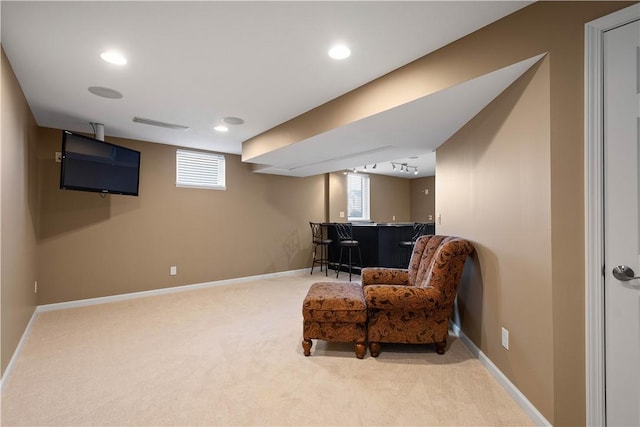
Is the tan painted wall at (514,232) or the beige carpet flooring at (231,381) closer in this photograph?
the tan painted wall at (514,232)

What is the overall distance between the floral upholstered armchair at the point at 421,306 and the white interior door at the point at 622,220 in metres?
1.04

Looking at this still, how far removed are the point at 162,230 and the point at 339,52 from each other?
13.1 ft

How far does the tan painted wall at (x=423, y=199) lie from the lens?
28.3 feet

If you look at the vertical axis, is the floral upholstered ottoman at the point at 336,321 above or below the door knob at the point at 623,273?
below

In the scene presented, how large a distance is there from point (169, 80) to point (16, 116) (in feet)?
4.48

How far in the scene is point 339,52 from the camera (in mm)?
2174

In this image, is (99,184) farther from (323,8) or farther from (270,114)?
(323,8)

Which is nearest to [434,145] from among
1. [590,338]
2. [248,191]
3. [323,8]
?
[323,8]

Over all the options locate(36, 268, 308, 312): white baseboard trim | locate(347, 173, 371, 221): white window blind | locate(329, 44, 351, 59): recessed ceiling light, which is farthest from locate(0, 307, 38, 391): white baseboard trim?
locate(347, 173, 371, 221): white window blind

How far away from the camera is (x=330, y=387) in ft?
6.83

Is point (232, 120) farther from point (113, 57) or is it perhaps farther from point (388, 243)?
point (388, 243)

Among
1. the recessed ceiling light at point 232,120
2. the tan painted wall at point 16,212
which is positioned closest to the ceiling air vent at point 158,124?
the recessed ceiling light at point 232,120

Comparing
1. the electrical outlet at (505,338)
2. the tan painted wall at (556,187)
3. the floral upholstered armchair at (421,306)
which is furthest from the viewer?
the floral upholstered armchair at (421,306)

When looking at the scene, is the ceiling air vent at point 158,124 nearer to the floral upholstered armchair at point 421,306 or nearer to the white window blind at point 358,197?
the floral upholstered armchair at point 421,306
